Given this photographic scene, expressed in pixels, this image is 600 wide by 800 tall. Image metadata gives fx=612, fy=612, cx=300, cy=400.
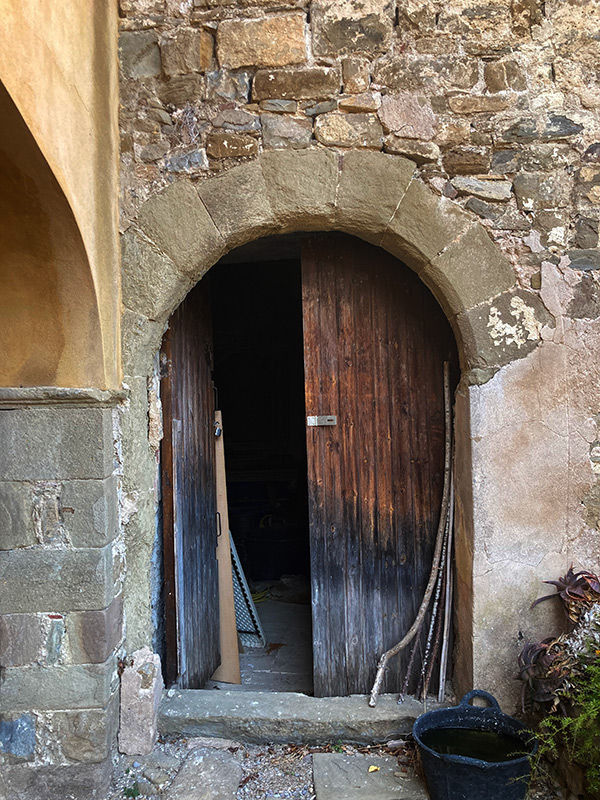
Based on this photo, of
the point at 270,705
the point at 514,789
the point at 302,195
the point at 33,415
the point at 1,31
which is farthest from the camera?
the point at 270,705

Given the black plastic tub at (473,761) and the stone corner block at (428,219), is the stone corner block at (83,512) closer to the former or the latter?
the black plastic tub at (473,761)

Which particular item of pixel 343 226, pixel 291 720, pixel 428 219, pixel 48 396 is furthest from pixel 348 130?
pixel 291 720

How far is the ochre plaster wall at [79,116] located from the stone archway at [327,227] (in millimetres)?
163

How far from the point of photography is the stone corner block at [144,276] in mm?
2680

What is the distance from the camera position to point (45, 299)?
245cm

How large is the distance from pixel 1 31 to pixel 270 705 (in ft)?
9.24

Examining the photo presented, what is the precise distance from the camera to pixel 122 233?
2.70 metres

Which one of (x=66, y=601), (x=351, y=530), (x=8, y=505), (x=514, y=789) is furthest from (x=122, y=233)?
(x=514, y=789)

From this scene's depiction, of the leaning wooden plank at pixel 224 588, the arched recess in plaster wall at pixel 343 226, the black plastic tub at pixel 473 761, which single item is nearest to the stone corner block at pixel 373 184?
the arched recess in plaster wall at pixel 343 226

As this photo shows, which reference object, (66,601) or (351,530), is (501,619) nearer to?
(351,530)

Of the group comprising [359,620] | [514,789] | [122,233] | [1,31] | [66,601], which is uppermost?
[1,31]

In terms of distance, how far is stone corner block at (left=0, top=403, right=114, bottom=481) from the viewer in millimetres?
2455

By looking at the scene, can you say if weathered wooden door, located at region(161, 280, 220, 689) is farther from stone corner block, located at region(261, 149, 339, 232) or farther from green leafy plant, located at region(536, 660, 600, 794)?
green leafy plant, located at region(536, 660, 600, 794)

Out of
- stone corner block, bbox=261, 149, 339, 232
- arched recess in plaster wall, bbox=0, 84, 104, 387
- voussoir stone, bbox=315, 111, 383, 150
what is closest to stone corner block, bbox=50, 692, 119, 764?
arched recess in plaster wall, bbox=0, 84, 104, 387
